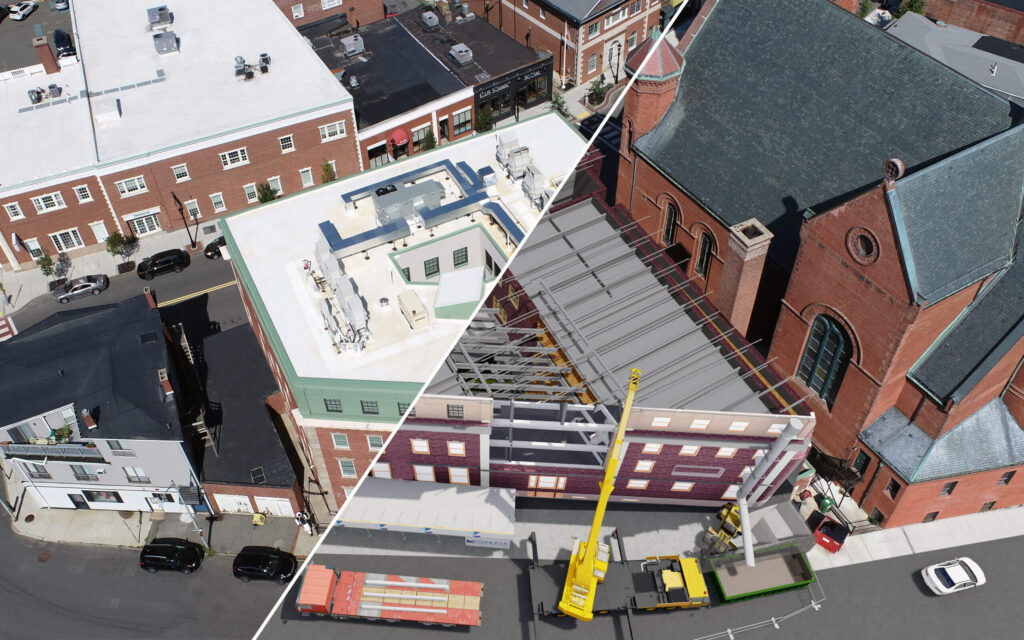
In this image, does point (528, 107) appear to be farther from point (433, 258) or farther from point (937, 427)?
point (937, 427)

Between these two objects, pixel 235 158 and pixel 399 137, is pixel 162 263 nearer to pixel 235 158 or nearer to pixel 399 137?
pixel 235 158

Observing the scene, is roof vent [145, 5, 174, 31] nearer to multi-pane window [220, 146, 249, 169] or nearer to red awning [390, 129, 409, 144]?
multi-pane window [220, 146, 249, 169]

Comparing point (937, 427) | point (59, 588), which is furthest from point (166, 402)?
point (937, 427)

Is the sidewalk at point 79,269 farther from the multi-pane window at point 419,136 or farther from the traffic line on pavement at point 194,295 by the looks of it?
the multi-pane window at point 419,136

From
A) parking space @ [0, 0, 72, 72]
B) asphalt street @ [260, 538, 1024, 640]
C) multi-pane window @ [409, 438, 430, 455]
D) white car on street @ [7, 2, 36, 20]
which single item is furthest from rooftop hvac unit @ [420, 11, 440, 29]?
white car on street @ [7, 2, 36, 20]

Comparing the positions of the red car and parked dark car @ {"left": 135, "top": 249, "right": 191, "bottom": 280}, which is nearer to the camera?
the red car

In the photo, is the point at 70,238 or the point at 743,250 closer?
the point at 743,250
